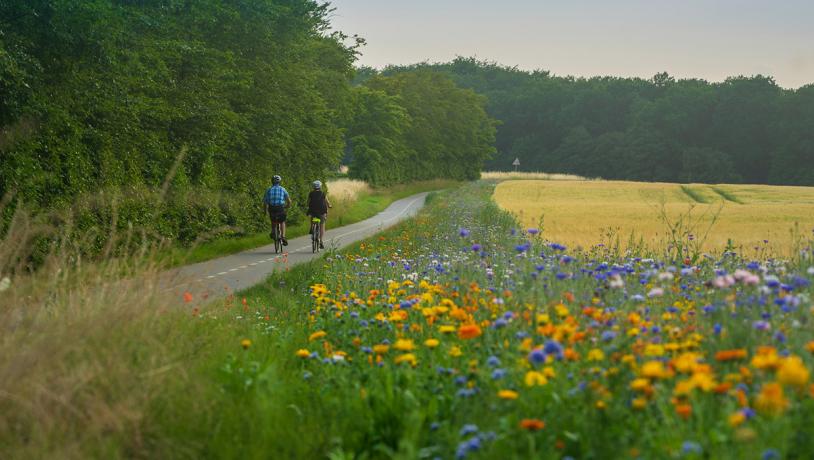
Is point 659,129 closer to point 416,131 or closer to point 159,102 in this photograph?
point 416,131

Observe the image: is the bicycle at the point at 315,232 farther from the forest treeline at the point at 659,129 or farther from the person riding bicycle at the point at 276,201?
the forest treeline at the point at 659,129

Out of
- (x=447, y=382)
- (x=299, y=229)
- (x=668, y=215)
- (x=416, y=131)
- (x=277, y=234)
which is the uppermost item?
(x=416, y=131)

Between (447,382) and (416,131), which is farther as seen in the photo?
(416,131)

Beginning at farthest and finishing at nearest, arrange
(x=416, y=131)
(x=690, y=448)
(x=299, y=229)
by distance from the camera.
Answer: (x=416, y=131) < (x=299, y=229) < (x=690, y=448)

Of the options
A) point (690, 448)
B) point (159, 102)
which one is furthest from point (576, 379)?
point (159, 102)

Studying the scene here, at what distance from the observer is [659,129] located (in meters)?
114

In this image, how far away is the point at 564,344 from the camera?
17.1ft

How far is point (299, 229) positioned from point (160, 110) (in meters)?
12.2

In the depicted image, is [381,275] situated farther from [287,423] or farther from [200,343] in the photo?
[287,423]

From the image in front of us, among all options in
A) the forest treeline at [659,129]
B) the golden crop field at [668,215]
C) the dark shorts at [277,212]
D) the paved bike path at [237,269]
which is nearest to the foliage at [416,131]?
the forest treeline at [659,129]

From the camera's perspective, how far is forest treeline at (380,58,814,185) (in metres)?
103

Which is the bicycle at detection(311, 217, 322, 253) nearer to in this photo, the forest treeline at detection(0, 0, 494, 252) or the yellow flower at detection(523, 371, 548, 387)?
the forest treeline at detection(0, 0, 494, 252)

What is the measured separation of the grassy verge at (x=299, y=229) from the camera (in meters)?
19.3

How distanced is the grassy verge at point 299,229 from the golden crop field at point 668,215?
23.0 ft
